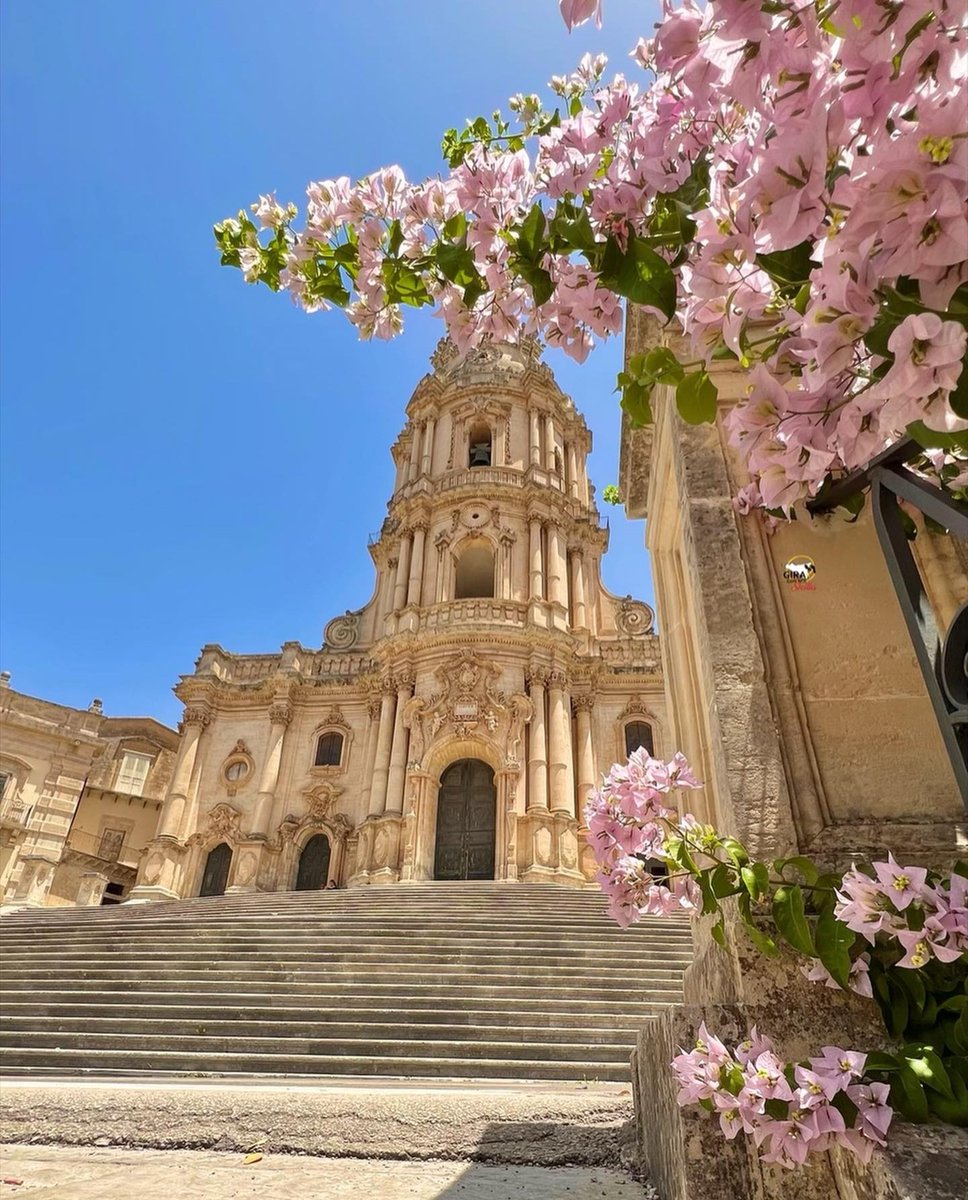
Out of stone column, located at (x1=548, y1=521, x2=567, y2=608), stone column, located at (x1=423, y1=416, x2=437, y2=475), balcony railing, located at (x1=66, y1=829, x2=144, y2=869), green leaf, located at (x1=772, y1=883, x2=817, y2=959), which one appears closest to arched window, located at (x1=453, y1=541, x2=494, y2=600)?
stone column, located at (x1=548, y1=521, x2=567, y2=608)

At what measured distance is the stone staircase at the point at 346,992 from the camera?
6.08 meters

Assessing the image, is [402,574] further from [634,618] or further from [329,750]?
[634,618]

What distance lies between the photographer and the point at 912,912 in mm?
1369

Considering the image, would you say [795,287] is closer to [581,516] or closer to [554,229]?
[554,229]

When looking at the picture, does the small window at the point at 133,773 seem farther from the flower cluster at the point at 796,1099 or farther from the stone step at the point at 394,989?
the flower cluster at the point at 796,1099

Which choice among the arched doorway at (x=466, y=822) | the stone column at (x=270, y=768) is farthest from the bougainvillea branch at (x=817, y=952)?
the stone column at (x=270, y=768)

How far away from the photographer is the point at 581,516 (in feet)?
84.2

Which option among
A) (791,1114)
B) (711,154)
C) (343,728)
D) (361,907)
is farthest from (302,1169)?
(343,728)

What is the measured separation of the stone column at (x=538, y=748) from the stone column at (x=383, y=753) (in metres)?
4.20

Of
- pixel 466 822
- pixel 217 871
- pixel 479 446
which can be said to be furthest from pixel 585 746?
pixel 479 446

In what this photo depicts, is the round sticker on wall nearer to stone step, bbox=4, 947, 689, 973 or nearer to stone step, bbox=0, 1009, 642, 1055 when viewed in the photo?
stone step, bbox=0, 1009, 642, 1055

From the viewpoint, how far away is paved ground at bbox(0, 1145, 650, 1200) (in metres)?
2.21

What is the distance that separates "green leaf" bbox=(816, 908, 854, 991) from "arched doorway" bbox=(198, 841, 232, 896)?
854 inches

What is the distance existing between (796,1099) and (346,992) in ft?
25.2
